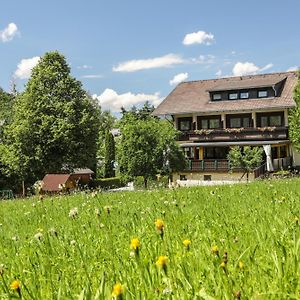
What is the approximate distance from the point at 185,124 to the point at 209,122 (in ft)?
8.90

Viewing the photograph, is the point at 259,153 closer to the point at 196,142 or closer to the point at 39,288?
the point at 196,142

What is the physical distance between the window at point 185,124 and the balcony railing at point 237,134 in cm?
137

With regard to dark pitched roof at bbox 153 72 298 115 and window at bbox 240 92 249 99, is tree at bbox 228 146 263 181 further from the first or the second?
window at bbox 240 92 249 99

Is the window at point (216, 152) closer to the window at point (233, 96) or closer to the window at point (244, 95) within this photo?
the window at point (233, 96)

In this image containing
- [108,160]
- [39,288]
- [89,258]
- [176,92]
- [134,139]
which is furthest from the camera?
[108,160]

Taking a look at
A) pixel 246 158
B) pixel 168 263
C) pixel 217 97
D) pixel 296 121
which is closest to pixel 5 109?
pixel 217 97

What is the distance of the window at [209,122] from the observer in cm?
4456

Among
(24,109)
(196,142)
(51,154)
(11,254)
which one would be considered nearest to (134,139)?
(51,154)

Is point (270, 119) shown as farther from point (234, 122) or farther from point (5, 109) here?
point (5, 109)

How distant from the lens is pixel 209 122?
44.9m

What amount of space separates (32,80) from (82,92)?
3.92 m

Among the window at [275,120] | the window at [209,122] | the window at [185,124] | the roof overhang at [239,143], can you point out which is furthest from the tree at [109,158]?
the window at [275,120]

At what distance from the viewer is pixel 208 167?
133 feet

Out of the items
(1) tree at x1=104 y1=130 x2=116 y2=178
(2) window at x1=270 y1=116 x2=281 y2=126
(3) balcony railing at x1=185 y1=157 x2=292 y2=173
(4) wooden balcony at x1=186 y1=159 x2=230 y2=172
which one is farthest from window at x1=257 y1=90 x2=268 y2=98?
(1) tree at x1=104 y1=130 x2=116 y2=178
